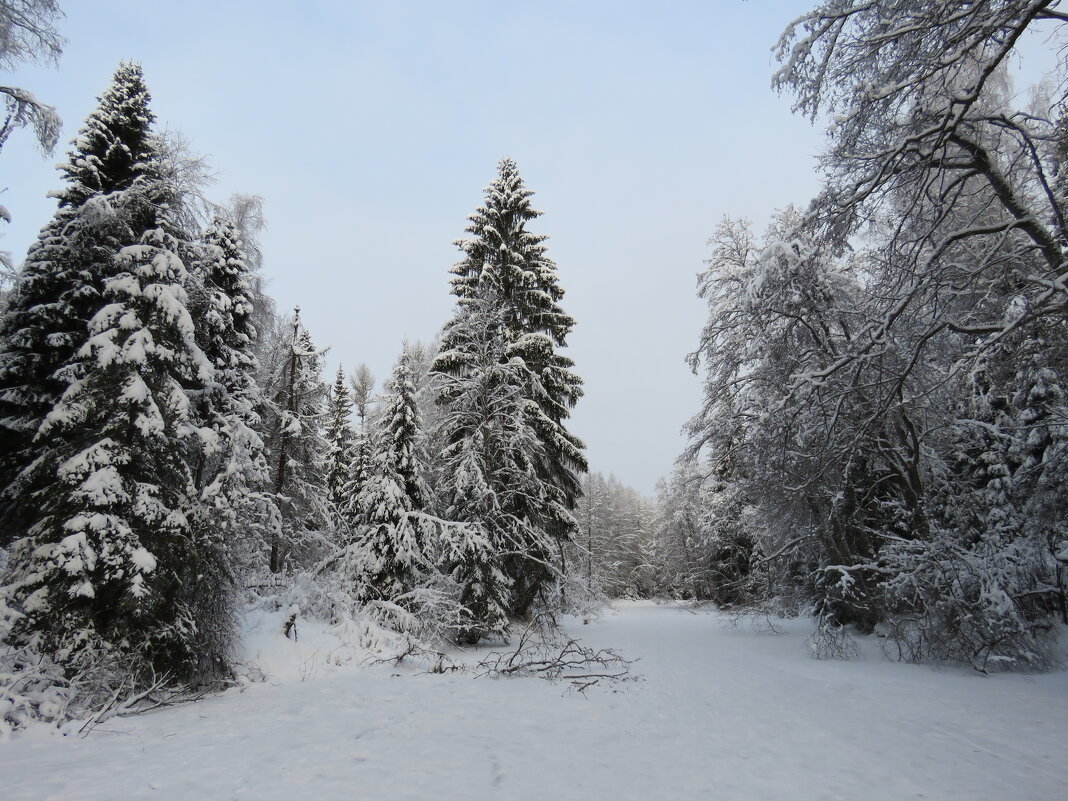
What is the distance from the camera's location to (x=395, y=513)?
13.1m

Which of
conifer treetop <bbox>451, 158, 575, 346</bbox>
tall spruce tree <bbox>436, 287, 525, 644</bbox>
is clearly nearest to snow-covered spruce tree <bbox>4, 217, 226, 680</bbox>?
tall spruce tree <bbox>436, 287, 525, 644</bbox>

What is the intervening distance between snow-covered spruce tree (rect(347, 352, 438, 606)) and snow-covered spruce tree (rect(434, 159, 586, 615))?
6.37 feet

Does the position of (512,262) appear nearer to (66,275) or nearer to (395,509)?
(395,509)

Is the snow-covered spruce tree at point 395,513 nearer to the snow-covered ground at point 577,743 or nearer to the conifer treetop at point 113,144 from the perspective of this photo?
the snow-covered ground at point 577,743

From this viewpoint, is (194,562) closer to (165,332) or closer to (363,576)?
(165,332)

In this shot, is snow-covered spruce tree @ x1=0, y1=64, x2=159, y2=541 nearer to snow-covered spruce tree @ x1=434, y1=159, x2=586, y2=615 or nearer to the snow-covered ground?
the snow-covered ground

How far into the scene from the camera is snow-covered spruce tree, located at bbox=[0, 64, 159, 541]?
8.89m

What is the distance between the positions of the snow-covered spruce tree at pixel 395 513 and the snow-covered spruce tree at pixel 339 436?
10244mm

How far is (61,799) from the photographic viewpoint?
3.76 metres

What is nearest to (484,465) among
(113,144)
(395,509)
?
(395,509)

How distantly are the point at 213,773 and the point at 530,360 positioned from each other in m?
13.5

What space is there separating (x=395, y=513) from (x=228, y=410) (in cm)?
455

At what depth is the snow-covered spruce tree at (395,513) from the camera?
1294 cm

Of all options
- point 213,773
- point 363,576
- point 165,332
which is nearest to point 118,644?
point 213,773
